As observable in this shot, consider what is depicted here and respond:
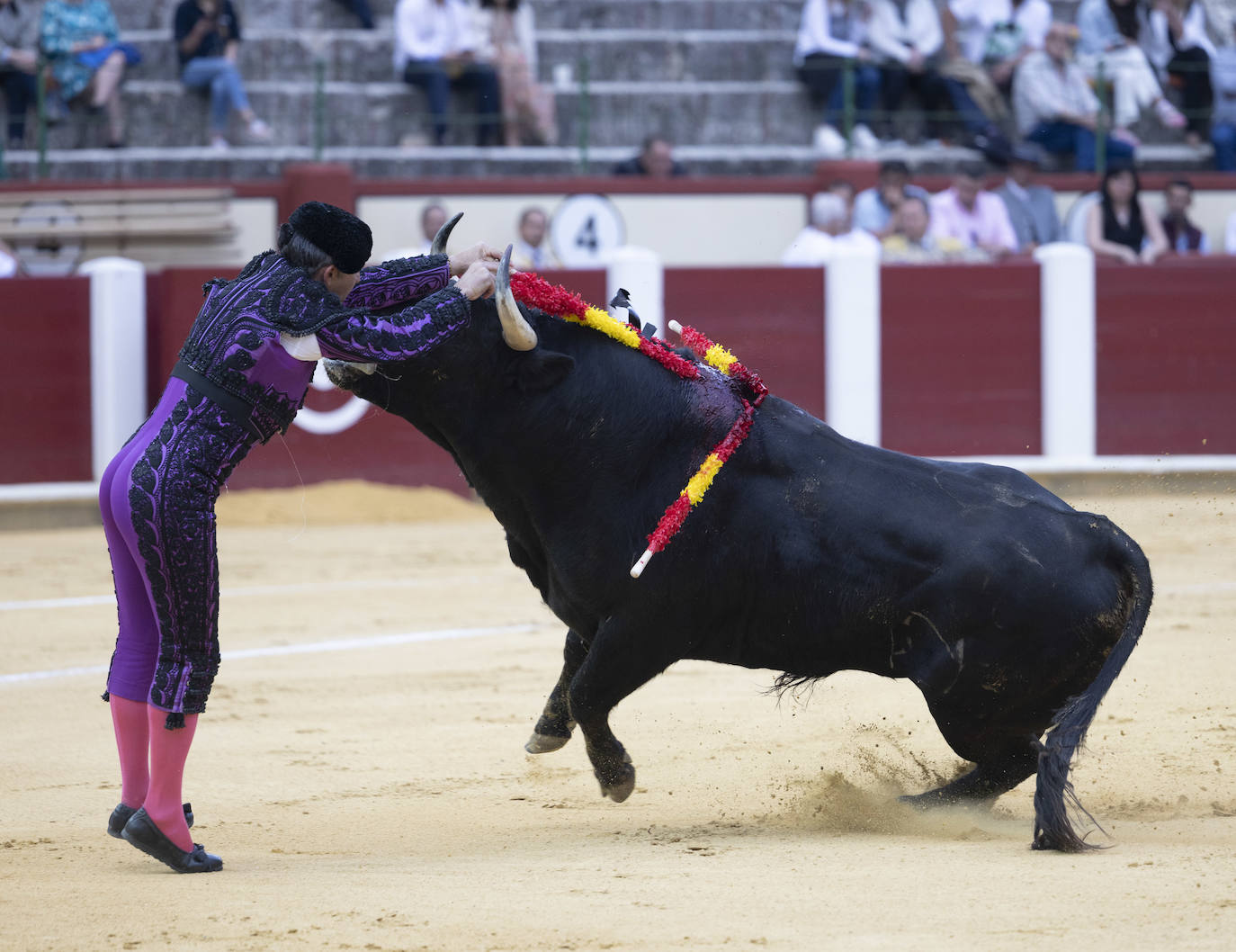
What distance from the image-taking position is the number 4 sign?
34.5 ft

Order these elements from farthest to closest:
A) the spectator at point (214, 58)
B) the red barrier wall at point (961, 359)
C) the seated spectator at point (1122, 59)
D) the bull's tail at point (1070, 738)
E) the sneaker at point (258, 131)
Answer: the seated spectator at point (1122, 59), the sneaker at point (258, 131), the spectator at point (214, 58), the red barrier wall at point (961, 359), the bull's tail at point (1070, 738)

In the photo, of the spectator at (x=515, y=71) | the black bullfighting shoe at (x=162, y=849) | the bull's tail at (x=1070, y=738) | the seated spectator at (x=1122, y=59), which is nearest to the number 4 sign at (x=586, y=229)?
the spectator at (x=515, y=71)

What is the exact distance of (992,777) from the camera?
372 cm

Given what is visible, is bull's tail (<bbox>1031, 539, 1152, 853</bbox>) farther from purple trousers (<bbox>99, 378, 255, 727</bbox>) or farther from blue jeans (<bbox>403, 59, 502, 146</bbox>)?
blue jeans (<bbox>403, 59, 502, 146</bbox>)

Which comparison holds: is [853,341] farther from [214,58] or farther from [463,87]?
[214,58]

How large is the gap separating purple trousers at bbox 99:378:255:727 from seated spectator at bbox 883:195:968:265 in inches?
283

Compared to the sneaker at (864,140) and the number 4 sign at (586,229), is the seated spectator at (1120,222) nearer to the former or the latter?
the sneaker at (864,140)

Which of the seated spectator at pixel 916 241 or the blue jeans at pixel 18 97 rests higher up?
the blue jeans at pixel 18 97

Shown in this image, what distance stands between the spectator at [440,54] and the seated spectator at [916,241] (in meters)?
2.86

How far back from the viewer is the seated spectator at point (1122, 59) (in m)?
11.8

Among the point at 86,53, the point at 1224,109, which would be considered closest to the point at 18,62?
the point at 86,53

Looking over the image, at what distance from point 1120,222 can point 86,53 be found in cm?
671

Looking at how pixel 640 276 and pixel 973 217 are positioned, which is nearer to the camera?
pixel 640 276

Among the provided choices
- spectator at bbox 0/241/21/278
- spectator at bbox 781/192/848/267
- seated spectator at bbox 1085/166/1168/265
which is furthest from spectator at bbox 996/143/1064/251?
spectator at bbox 0/241/21/278
